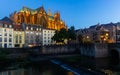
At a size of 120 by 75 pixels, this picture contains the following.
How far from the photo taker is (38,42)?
107875mm

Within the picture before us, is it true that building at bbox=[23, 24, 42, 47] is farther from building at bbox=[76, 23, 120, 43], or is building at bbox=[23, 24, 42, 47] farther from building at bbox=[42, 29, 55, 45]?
building at bbox=[76, 23, 120, 43]

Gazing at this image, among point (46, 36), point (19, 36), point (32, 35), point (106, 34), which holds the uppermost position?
point (106, 34)

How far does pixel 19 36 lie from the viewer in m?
96.8

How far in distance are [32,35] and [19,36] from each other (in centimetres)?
973

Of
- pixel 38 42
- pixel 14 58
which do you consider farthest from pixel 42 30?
pixel 14 58

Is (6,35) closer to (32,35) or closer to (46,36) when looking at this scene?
(32,35)

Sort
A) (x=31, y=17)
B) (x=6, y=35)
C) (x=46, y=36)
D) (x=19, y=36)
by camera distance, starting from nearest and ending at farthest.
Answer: (x=6, y=35), (x=19, y=36), (x=46, y=36), (x=31, y=17)

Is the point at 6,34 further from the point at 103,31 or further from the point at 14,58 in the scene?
the point at 103,31

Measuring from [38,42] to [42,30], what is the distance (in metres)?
8.34

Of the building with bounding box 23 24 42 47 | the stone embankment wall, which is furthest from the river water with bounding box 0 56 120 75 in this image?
the building with bounding box 23 24 42 47

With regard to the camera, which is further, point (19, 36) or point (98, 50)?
point (19, 36)

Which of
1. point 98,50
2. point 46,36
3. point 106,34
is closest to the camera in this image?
point 98,50

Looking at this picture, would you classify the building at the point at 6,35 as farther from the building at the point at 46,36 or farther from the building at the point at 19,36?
the building at the point at 46,36

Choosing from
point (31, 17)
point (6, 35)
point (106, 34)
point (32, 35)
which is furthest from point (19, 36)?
point (106, 34)
